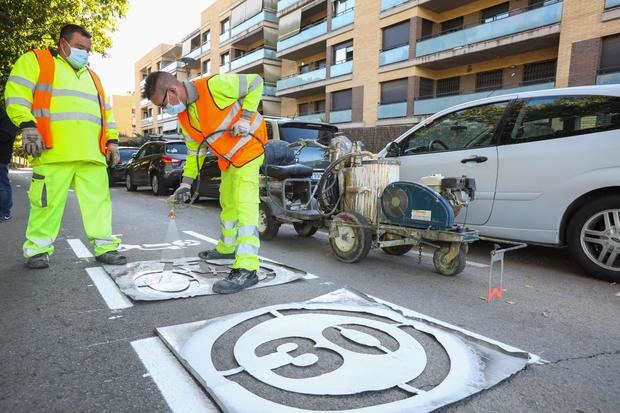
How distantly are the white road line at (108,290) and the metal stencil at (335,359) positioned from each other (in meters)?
0.68

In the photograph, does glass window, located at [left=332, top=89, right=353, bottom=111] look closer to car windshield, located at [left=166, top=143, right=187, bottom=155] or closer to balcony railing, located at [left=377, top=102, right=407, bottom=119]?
balcony railing, located at [left=377, top=102, right=407, bottom=119]

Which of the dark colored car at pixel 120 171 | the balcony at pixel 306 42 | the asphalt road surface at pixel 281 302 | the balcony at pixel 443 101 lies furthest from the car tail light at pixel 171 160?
the balcony at pixel 306 42

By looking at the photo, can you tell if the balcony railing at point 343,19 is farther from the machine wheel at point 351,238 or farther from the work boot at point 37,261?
the work boot at point 37,261

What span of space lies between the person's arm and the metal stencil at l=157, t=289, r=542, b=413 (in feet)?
7.94

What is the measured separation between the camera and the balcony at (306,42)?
27.0 m

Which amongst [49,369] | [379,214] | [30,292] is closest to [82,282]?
[30,292]

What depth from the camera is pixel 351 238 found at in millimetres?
4508

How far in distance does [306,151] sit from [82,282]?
4.39 m

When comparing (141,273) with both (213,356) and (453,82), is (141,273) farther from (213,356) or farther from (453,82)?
(453,82)

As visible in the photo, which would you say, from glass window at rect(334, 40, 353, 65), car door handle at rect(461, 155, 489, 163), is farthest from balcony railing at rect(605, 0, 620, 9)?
car door handle at rect(461, 155, 489, 163)

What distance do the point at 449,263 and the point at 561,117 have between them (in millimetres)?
1932

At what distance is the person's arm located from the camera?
3.62 meters

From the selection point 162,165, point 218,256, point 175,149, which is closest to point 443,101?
point 175,149

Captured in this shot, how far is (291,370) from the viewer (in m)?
2.11
